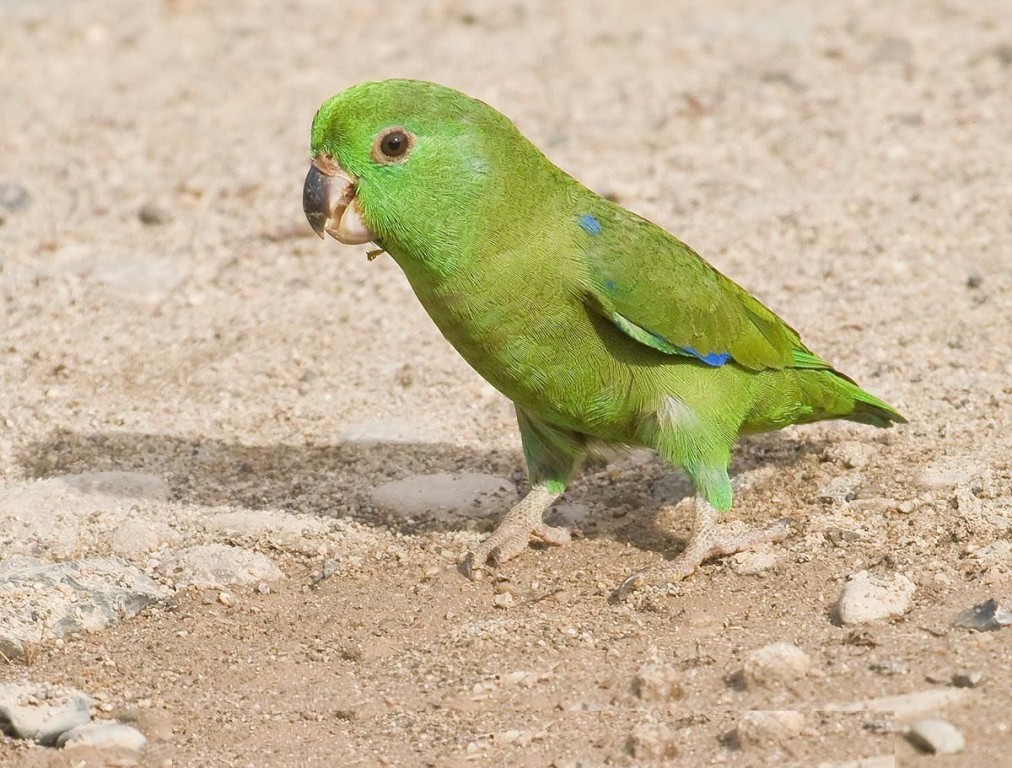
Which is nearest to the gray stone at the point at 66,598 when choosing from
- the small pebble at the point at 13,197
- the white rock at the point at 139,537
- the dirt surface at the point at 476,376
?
the dirt surface at the point at 476,376

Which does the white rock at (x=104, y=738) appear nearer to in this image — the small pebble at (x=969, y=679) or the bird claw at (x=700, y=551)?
the bird claw at (x=700, y=551)

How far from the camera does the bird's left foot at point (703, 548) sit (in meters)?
5.46

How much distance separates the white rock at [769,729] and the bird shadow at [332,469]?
1897 millimetres

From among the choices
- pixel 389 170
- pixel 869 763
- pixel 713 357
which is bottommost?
pixel 869 763

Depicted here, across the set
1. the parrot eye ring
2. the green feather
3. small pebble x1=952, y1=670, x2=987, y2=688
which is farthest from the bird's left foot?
the parrot eye ring

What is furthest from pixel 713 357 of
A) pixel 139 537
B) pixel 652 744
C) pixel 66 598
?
pixel 66 598

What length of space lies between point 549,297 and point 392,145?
0.82 m

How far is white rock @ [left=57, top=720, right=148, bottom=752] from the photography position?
451 cm

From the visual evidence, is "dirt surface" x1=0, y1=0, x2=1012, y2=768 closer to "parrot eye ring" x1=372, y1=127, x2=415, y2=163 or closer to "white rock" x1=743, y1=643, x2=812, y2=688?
"white rock" x1=743, y1=643, x2=812, y2=688

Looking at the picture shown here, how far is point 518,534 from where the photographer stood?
5.90 metres

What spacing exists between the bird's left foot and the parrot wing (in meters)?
0.67

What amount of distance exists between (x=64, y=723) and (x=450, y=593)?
5.27ft

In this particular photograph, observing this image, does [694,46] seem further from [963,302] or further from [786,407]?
[786,407]

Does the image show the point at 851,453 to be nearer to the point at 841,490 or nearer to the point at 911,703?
the point at 841,490
